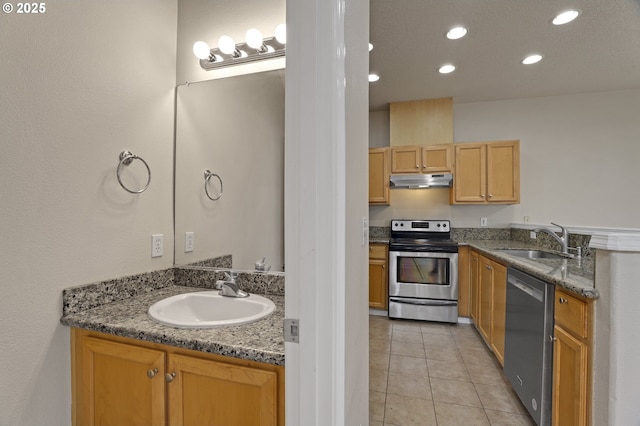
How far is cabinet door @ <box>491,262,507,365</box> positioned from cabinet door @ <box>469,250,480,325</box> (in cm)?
52

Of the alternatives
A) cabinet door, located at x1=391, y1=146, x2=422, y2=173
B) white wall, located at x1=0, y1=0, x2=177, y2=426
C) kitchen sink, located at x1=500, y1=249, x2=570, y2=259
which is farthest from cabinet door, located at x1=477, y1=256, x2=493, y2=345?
white wall, located at x1=0, y1=0, x2=177, y2=426

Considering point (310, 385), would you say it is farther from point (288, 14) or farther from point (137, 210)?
point (137, 210)

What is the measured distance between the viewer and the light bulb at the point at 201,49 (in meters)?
1.59

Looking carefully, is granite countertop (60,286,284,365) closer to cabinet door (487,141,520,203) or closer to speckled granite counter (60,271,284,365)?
speckled granite counter (60,271,284,365)

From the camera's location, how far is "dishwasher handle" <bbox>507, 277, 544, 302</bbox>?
1.63 metres

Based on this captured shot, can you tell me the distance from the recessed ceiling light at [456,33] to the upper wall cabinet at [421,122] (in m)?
1.36

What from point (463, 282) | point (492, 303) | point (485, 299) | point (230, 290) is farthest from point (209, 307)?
point (463, 282)

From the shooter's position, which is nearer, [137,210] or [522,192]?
[137,210]

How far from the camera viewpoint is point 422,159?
362 cm

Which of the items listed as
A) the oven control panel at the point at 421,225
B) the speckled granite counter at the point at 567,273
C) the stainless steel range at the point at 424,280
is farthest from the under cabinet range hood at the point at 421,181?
the speckled granite counter at the point at 567,273

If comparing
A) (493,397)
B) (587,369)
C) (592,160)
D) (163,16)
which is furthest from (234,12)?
(592,160)

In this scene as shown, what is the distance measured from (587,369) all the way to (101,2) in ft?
8.85

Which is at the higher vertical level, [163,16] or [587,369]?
[163,16]

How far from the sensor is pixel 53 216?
111 centimetres
